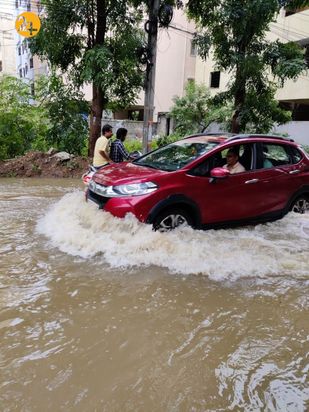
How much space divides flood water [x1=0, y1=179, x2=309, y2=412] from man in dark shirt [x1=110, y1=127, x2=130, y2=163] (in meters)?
1.69

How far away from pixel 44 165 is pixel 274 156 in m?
7.74

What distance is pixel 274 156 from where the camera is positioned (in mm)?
6395

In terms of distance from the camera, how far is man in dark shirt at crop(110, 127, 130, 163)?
299 inches

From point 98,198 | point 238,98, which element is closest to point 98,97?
point 238,98

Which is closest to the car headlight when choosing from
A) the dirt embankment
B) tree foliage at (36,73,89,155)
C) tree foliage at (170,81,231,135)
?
the dirt embankment

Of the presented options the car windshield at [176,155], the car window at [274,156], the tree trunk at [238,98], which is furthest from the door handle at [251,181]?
the tree trunk at [238,98]

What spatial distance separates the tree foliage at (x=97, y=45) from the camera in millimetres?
10461

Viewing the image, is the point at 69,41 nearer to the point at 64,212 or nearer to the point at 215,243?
the point at 64,212

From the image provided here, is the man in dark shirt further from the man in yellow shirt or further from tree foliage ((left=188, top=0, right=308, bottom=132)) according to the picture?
tree foliage ((left=188, top=0, right=308, bottom=132))

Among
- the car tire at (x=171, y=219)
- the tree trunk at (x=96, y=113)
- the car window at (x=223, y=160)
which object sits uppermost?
the tree trunk at (x=96, y=113)

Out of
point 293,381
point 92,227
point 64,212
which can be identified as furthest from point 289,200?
point 293,381

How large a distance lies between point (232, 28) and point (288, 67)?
1974mm

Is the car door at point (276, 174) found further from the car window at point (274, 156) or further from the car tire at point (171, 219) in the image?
the car tire at point (171, 219)

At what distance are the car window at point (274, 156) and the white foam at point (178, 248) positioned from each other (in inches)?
48.3
